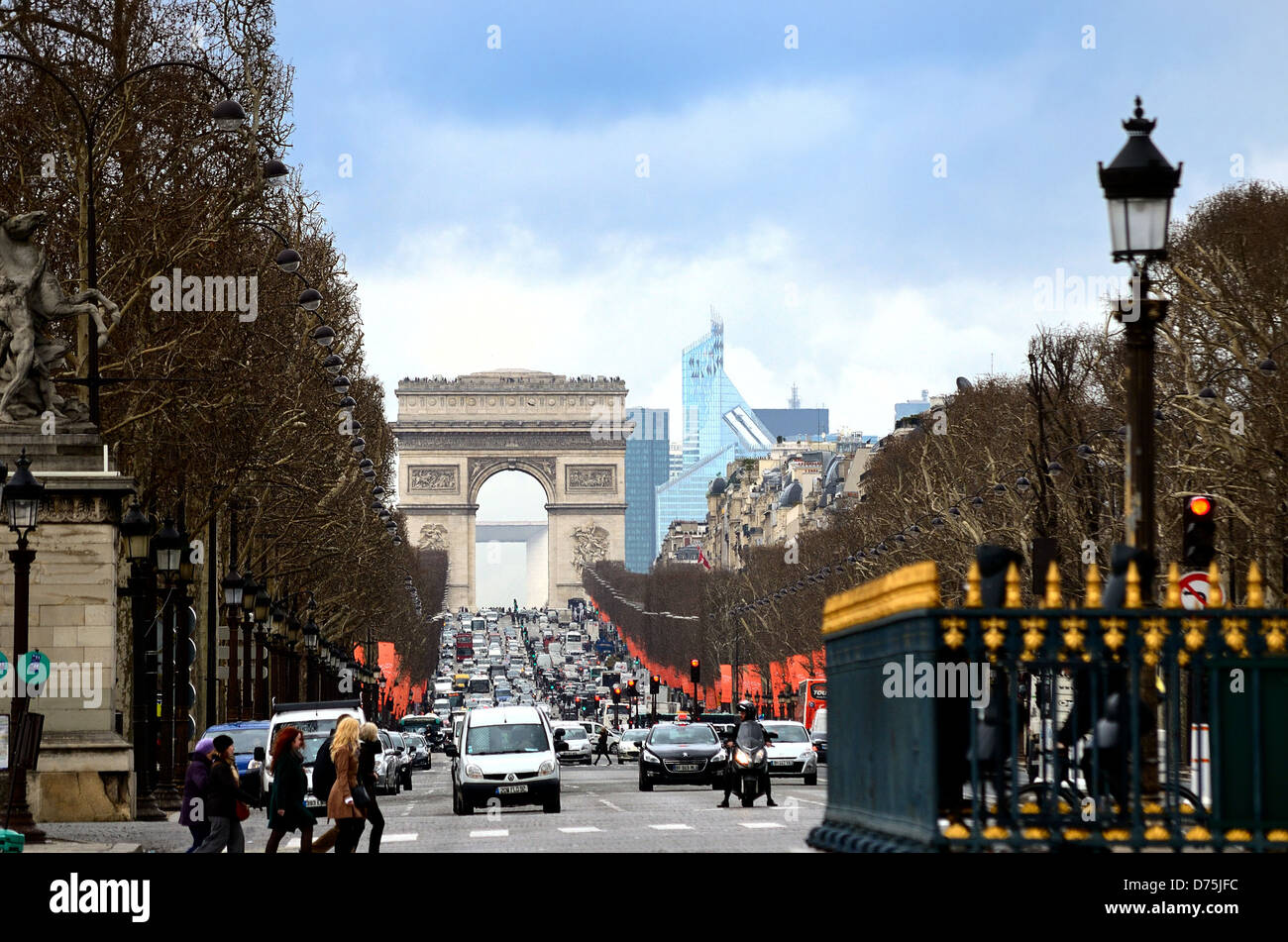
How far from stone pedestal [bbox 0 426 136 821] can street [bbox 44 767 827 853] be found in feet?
1.68

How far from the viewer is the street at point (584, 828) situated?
21.6 m

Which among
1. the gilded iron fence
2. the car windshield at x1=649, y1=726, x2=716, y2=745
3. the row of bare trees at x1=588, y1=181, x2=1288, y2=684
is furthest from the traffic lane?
the gilded iron fence

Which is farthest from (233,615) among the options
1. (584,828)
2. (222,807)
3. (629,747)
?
(629,747)

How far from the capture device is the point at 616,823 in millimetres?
27672

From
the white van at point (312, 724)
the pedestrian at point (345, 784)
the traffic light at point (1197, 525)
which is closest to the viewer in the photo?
the traffic light at point (1197, 525)

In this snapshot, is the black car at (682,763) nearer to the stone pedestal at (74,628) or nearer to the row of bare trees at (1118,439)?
the row of bare trees at (1118,439)

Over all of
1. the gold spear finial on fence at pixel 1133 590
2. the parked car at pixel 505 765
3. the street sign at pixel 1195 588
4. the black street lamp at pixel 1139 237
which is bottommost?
Result: the parked car at pixel 505 765

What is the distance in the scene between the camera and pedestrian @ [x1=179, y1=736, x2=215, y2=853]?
20.5 metres

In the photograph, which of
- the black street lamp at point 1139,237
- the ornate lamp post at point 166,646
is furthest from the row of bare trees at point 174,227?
the black street lamp at point 1139,237

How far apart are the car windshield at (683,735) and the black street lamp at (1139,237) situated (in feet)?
105
